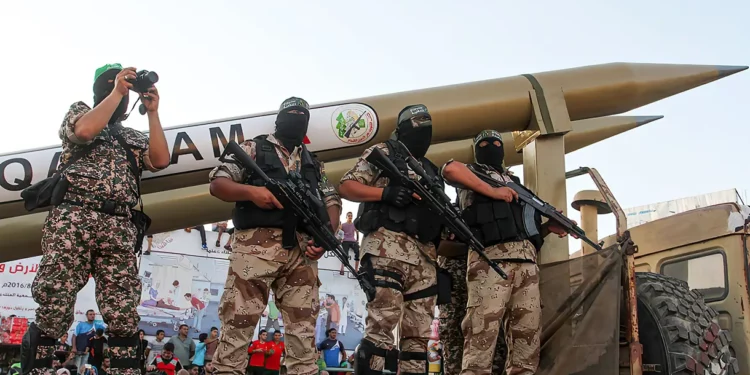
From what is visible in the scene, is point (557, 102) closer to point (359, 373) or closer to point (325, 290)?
point (359, 373)

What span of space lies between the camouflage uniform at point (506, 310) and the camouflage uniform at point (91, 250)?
6.29ft

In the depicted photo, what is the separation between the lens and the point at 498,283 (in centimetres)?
401

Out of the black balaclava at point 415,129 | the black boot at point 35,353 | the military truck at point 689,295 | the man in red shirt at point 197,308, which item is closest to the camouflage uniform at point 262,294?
the black boot at point 35,353

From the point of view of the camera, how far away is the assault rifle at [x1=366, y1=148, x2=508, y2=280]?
384 centimetres

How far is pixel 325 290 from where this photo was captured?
48.7 feet

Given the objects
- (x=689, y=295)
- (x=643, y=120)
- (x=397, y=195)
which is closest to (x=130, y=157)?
(x=397, y=195)

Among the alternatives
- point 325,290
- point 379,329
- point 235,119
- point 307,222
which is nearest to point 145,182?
point 235,119

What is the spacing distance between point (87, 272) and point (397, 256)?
1658 millimetres

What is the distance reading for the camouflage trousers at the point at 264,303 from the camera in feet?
10.7

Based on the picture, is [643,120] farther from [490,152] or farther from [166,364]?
[166,364]

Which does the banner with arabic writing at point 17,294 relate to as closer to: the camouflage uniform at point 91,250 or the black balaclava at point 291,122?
the camouflage uniform at point 91,250

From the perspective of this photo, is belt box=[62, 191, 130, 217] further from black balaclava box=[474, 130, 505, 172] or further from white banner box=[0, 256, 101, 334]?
white banner box=[0, 256, 101, 334]

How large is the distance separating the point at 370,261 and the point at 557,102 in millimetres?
2264

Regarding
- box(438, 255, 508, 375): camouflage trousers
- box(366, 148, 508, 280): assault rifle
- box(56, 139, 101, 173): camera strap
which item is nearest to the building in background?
box(438, 255, 508, 375): camouflage trousers
